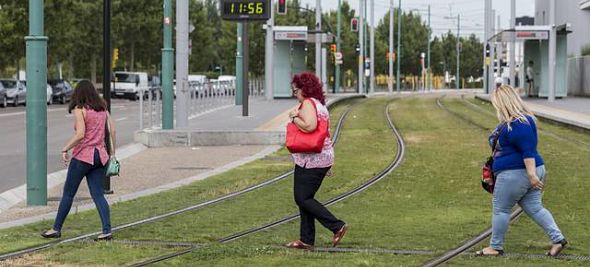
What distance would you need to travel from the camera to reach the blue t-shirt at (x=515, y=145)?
25.8 ft

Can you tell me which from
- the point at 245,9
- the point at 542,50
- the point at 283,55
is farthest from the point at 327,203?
the point at 542,50

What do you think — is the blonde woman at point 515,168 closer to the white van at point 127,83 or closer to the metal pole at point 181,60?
the metal pole at point 181,60

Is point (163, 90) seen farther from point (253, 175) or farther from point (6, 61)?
point (6, 61)

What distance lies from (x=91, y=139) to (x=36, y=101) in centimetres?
286

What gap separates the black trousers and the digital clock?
1975cm

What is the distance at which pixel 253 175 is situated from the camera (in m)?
15.6

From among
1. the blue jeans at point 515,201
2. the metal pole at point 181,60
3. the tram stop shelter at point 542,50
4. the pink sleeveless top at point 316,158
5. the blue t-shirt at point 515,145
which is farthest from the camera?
the tram stop shelter at point 542,50

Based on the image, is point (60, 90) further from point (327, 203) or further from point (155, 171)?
point (327, 203)

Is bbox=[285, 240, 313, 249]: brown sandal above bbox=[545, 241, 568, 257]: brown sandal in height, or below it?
below

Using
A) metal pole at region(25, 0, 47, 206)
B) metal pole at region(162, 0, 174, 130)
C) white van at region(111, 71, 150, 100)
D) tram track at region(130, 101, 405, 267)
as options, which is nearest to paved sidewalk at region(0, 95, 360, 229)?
metal pole at region(25, 0, 47, 206)

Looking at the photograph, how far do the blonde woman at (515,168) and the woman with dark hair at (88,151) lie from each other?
12.1 feet

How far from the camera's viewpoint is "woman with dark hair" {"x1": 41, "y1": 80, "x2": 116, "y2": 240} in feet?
30.8

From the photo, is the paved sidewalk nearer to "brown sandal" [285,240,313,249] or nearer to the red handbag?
"brown sandal" [285,240,313,249]

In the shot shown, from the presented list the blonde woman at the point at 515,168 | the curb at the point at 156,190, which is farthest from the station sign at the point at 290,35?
the blonde woman at the point at 515,168
